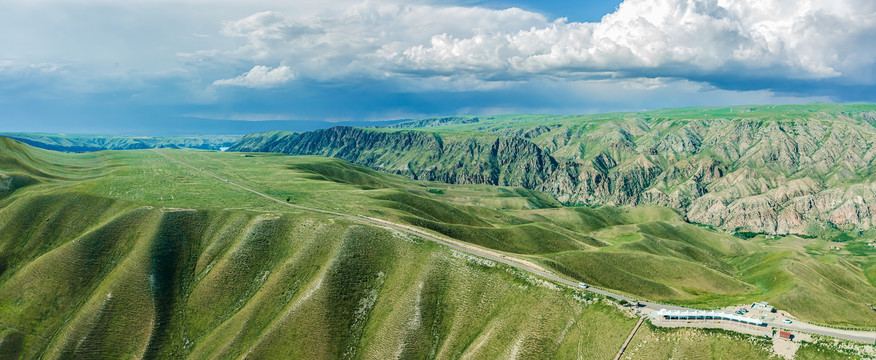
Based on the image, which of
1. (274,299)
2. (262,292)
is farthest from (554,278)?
(262,292)

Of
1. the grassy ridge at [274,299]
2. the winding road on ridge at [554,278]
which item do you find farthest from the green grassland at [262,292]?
the winding road on ridge at [554,278]

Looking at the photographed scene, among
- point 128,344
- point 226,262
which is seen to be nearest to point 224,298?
point 226,262

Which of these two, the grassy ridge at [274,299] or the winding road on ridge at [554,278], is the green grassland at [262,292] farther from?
the winding road on ridge at [554,278]

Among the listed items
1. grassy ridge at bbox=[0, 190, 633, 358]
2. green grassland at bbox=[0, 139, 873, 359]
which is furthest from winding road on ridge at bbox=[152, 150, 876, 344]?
grassy ridge at bbox=[0, 190, 633, 358]

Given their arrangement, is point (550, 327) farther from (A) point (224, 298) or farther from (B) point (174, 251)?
(B) point (174, 251)

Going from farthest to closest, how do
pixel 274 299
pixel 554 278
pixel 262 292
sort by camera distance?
pixel 262 292, pixel 274 299, pixel 554 278

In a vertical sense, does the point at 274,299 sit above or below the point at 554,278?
below

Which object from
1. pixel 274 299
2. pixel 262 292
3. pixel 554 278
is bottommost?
pixel 274 299

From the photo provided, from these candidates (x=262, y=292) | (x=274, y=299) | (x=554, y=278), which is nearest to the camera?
(x=554, y=278)

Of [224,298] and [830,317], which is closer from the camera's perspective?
[224,298]

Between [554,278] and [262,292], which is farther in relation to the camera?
[262,292]

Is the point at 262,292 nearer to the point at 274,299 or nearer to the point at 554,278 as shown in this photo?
the point at 274,299
